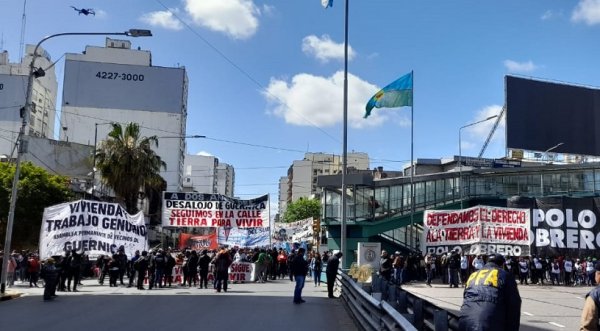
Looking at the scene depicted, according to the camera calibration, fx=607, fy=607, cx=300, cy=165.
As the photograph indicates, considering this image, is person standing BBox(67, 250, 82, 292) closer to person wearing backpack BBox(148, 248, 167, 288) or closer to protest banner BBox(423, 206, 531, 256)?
person wearing backpack BBox(148, 248, 167, 288)

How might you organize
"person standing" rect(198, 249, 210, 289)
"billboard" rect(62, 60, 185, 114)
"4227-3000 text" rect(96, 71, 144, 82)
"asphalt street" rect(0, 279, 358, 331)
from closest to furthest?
"asphalt street" rect(0, 279, 358, 331)
"person standing" rect(198, 249, 210, 289)
"billboard" rect(62, 60, 185, 114)
"4227-3000 text" rect(96, 71, 144, 82)

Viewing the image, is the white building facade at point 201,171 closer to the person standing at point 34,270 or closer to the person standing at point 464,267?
the person standing at point 464,267

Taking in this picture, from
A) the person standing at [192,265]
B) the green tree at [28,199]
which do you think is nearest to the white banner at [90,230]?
the person standing at [192,265]

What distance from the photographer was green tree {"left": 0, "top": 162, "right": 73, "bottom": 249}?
110ft

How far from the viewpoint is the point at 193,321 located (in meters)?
13.0

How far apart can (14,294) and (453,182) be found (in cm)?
3334

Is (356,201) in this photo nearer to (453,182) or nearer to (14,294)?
(453,182)

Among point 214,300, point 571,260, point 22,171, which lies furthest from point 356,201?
point 214,300

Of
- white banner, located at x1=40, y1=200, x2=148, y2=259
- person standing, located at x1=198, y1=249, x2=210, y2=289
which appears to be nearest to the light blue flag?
person standing, located at x1=198, y1=249, x2=210, y2=289

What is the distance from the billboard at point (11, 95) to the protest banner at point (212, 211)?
58.8m

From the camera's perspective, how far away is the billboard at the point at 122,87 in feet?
281

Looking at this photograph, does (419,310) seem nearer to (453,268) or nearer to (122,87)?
(453,268)

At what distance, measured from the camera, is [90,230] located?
72.3ft

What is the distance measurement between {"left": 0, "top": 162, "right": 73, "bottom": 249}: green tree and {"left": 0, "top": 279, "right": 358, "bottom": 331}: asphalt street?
14.7m
